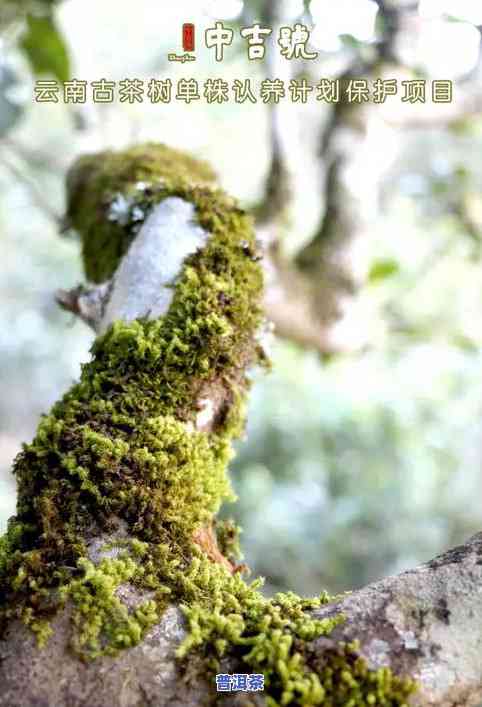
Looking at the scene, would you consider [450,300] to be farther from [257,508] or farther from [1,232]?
[1,232]

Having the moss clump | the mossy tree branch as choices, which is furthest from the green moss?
the moss clump

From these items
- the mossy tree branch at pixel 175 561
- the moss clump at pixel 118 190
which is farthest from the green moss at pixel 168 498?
the moss clump at pixel 118 190

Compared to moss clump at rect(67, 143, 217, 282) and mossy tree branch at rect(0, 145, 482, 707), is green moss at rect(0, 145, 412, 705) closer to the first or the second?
mossy tree branch at rect(0, 145, 482, 707)

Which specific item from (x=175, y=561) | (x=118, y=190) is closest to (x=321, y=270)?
(x=118, y=190)

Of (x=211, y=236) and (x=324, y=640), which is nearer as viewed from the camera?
(x=324, y=640)

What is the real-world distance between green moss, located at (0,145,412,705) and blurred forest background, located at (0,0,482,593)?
1.15 feet

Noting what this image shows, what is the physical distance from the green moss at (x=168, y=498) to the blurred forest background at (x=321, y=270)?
352 millimetres

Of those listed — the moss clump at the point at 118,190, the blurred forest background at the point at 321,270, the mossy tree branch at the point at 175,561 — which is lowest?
the mossy tree branch at the point at 175,561

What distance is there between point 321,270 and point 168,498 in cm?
141

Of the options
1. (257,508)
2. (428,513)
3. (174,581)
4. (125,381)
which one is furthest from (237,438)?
(428,513)

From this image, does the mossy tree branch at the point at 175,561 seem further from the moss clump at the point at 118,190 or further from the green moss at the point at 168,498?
the moss clump at the point at 118,190

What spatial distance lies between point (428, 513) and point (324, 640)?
3.96 meters

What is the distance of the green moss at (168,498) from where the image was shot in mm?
757

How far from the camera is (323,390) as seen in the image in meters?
5.53
